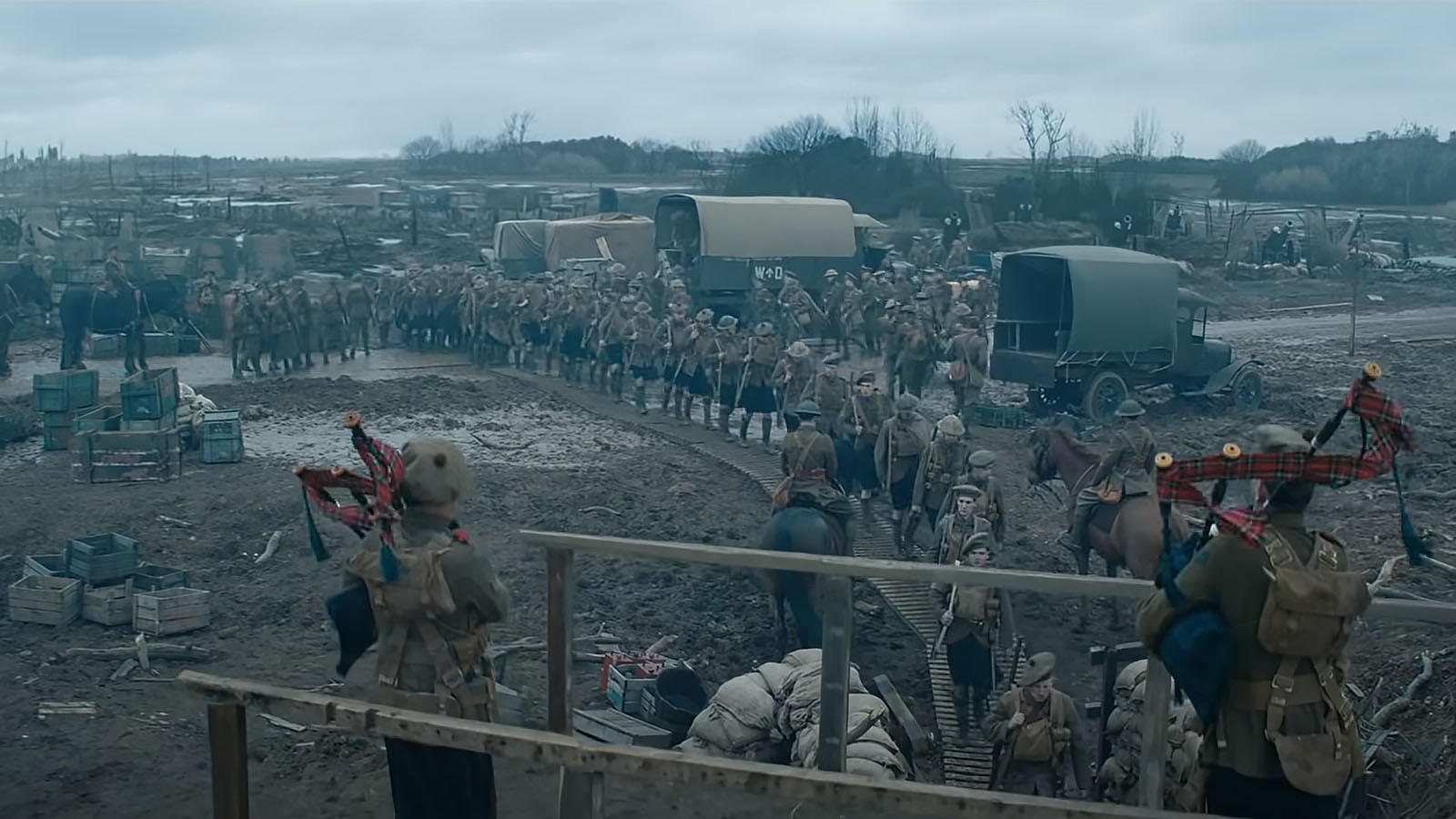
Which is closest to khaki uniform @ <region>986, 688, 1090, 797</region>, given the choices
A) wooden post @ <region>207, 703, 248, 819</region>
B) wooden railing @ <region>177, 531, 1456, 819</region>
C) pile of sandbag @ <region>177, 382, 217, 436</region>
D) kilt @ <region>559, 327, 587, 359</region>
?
wooden railing @ <region>177, 531, 1456, 819</region>

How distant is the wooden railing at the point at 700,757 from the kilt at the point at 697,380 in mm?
13324

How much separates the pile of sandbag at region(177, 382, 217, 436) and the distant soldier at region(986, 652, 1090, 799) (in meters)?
12.5

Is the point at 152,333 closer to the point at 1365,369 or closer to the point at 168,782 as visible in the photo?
the point at 168,782

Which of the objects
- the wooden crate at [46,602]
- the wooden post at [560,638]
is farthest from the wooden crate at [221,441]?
the wooden post at [560,638]

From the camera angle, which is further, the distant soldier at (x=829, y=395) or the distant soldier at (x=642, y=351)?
the distant soldier at (x=642, y=351)

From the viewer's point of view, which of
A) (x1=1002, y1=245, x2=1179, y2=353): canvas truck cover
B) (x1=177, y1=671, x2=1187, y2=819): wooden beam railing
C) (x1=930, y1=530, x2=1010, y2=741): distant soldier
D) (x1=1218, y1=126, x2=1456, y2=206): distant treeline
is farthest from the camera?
(x1=1218, y1=126, x2=1456, y2=206): distant treeline

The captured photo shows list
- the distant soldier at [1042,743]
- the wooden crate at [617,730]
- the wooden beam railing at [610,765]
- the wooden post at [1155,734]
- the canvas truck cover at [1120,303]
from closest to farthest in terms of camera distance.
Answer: the wooden beam railing at [610,765], the wooden post at [1155,734], the distant soldier at [1042,743], the wooden crate at [617,730], the canvas truck cover at [1120,303]

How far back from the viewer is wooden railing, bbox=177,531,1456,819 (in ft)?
10.8

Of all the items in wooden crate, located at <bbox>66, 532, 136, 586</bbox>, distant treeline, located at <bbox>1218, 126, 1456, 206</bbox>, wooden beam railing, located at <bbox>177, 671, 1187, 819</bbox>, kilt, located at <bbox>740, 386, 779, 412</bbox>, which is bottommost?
wooden crate, located at <bbox>66, 532, 136, 586</bbox>

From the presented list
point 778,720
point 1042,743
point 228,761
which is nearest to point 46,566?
point 778,720

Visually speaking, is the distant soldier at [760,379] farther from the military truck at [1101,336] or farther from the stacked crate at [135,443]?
the stacked crate at [135,443]

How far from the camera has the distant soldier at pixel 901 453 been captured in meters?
12.9

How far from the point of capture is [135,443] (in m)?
15.2

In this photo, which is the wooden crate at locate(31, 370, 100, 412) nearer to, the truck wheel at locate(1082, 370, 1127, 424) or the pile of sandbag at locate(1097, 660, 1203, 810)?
the truck wheel at locate(1082, 370, 1127, 424)
